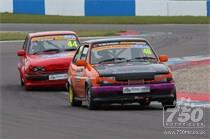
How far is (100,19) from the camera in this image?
44.6m

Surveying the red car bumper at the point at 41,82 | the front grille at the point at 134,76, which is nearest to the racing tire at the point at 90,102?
the front grille at the point at 134,76

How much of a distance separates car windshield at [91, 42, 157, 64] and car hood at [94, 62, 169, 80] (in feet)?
1.36

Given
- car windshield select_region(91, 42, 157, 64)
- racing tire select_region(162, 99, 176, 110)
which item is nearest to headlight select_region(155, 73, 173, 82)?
racing tire select_region(162, 99, 176, 110)

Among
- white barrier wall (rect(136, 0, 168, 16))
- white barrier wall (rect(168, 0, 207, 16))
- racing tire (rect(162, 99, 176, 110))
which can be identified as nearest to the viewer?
racing tire (rect(162, 99, 176, 110))

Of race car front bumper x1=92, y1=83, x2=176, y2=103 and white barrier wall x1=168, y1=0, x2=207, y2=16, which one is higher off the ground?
white barrier wall x1=168, y1=0, x2=207, y2=16

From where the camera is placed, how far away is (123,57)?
1541 centimetres

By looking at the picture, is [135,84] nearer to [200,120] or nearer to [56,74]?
[200,120]

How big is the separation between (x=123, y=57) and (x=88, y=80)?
34.8 inches

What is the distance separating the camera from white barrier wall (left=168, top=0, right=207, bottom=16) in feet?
146

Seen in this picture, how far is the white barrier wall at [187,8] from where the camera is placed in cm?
4459

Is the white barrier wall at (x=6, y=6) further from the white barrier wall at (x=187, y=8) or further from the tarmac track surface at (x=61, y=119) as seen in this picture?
the tarmac track surface at (x=61, y=119)

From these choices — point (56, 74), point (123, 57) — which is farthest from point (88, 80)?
point (56, 74)

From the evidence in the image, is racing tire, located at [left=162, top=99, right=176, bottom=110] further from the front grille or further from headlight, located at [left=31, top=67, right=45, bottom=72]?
headlight, located at [left=31, top=67, right=45, bottom=72]

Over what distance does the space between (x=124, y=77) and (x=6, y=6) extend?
32015 millimetres
